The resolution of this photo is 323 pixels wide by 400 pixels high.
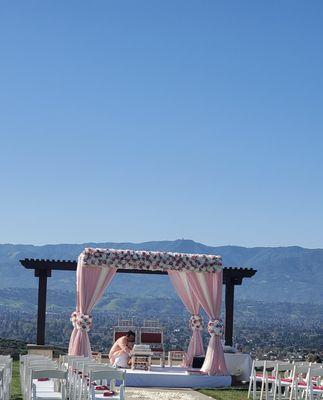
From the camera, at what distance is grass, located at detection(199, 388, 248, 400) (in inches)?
684

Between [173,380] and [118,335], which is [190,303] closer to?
[118,335]

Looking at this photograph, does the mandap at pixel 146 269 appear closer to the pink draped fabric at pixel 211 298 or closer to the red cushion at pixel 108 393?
the pink draped fabric at pixel 211 298

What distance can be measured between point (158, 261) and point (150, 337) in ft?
8.80

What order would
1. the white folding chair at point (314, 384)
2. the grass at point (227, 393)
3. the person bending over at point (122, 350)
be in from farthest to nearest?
the person bending over at point (122, 350) → the grass at point (227, 393) → the white folding chair at point (314, 384)

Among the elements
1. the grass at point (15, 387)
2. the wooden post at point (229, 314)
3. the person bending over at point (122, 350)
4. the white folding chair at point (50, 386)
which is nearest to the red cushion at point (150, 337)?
the person bending over at point (122, 350)

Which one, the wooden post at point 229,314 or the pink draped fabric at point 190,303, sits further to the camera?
the wooden post at point 229,314

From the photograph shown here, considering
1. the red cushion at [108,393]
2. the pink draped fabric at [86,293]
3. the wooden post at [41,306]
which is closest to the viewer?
the red cushion at [108,393]

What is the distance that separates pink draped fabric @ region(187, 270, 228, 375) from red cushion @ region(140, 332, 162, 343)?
2097mm

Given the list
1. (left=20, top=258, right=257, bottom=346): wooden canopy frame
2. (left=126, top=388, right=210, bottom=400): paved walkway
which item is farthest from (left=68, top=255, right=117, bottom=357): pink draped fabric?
(left=126, top=388, right=210, bottom=400): paved walkway

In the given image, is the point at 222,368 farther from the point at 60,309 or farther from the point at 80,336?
the point at 60,309

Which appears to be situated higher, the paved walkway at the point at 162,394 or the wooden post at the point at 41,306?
the wooden post at the point at 41,306

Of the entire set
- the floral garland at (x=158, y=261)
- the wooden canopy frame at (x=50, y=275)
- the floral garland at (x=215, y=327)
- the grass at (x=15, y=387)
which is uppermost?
the floral garland at (x=158, y=261)

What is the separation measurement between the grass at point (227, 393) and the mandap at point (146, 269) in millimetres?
1103

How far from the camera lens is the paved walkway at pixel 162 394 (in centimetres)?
1695
